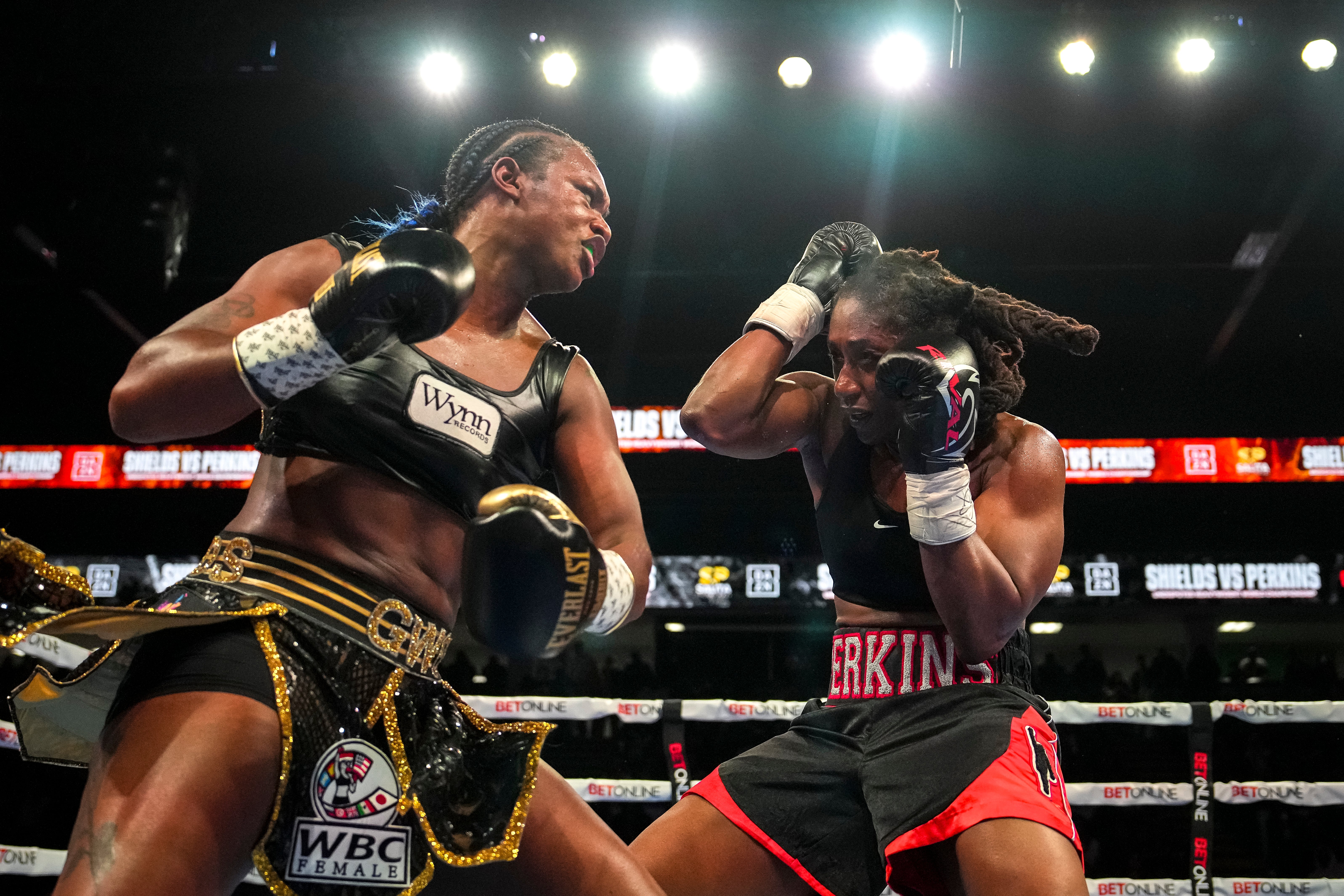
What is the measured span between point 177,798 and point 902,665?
4.08 feet

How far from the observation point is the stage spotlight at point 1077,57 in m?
5.59

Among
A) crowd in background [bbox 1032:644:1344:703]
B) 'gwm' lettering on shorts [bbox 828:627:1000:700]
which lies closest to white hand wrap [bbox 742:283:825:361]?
'gwm' lettering on shorts [bbox 828:627:1000:700]

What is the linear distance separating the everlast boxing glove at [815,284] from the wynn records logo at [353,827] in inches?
45.7

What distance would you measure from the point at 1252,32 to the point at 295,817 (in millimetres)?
6092

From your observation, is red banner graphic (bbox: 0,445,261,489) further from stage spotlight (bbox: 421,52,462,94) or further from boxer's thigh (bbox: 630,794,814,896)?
boxer's thigh (bbox: 630,794,814,896)

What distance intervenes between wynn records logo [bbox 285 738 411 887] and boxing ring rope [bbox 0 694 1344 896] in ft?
7.87

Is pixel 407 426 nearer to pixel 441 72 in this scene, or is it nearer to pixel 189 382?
pixel 189 382

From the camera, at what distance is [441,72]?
19.6 ft

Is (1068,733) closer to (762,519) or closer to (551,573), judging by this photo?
(762,519)

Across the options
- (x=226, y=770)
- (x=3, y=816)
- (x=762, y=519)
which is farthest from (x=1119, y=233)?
(x=3, y=816)

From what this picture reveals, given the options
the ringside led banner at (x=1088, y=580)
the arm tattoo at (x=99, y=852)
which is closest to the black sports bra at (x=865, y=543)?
the arm tattoo at (x=99, y=852)

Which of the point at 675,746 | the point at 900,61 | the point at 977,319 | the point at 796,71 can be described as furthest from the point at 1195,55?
the point at 675,746

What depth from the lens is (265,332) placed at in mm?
1264

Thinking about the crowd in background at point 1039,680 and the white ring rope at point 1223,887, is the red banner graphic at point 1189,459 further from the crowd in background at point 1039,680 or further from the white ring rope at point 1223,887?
the white ring rope at point 1223,887
